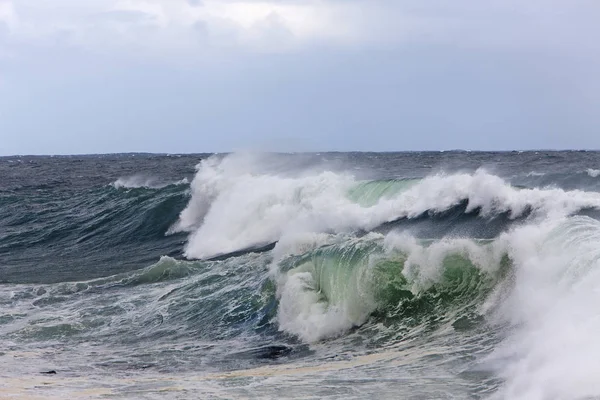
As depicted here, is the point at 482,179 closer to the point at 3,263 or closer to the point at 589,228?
the point at 589,228

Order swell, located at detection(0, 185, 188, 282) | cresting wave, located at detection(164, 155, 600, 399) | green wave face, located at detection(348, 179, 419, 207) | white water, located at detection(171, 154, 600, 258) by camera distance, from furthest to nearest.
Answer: swell, located at detection(0, 185, 188, 282), green wave face, located at detection(348, 179, 419, 207), white water, located at detection(171, 154, 600, 258), cresting wave, located at detection(164, 155, 600, 399)

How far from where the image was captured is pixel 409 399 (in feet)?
25.4

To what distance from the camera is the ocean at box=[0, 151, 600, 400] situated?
841 cm

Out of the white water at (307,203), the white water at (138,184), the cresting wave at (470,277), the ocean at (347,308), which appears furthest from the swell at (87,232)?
the cresting wave at (470,277)

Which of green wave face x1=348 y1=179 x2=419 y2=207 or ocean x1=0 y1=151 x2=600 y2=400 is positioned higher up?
green wave face x1=348 y1=179 x2=419 y2=207

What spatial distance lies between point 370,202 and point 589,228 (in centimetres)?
931

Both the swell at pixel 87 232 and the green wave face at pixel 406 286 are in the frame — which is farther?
the swell at pixel 87 232

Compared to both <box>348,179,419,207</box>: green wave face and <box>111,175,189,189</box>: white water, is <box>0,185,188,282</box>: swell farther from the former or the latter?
<box>348,179,419,207</box>: green wave face

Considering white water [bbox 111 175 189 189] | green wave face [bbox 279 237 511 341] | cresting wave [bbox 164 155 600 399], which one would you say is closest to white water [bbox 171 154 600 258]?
cresting wave [bbox 164 155 600 399]

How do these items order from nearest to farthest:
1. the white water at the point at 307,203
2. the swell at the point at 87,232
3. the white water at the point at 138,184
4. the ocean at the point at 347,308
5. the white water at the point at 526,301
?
1. the white water at the point at 526,301
2. the ocean at the point at 347,308
3. the white water at the point at 307,203
4. the swell at the point at 87,232
5. the white water at the point at 138,184

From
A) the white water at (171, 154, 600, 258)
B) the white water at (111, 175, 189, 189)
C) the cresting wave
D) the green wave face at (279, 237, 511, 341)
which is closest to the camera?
the cresting wave

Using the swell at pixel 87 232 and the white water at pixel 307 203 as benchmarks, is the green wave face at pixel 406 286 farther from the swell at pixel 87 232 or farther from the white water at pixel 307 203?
the swell at pixel 87 232

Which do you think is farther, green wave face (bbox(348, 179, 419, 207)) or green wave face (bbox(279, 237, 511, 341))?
green wave face (bbox(348, 179, 419, 207))

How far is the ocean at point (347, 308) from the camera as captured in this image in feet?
27.6
